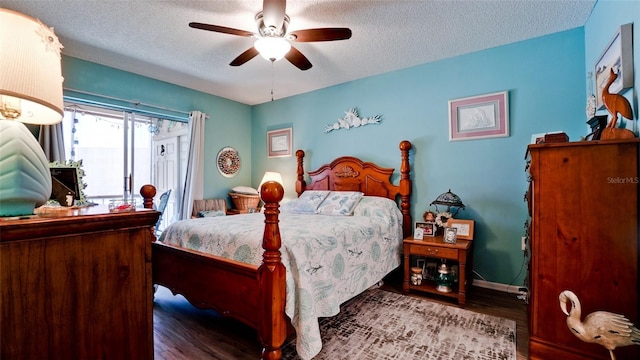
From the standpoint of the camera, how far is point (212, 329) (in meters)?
2.12

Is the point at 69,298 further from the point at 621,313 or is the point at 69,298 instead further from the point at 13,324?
the point at 621,313

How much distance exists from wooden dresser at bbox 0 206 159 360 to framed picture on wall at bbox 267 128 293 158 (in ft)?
11.6

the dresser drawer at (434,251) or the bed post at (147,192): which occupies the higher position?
the bed post at (147,192)

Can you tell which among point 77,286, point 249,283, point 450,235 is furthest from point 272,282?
point 450,235

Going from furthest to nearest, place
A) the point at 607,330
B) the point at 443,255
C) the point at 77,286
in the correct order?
the point at 443,255 → the point at 607,330 → the point at 77,286

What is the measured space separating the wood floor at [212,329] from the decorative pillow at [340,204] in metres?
1.08

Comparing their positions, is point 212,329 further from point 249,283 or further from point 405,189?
point 405,189

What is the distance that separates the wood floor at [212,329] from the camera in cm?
182

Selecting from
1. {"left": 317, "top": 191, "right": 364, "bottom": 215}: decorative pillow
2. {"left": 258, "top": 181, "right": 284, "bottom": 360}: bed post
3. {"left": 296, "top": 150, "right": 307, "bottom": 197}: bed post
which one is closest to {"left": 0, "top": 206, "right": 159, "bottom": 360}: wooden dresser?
{"left": 258, "top": 181, "right": 284, "bottom": 360}: bed post

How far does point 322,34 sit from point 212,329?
→ 238cm

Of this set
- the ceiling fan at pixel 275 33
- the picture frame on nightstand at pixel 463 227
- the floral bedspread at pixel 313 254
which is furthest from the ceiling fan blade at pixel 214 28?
the picture frame on nightstand at pixel 463 227

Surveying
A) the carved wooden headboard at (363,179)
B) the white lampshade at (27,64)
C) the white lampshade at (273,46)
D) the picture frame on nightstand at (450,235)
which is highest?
the white lampshade at (273,46)

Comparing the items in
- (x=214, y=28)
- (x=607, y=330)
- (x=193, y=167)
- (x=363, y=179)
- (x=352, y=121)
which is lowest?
(x=607, y=330)

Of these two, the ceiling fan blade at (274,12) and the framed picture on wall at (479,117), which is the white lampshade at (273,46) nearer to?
the ceiling fan blade at (274,12)
